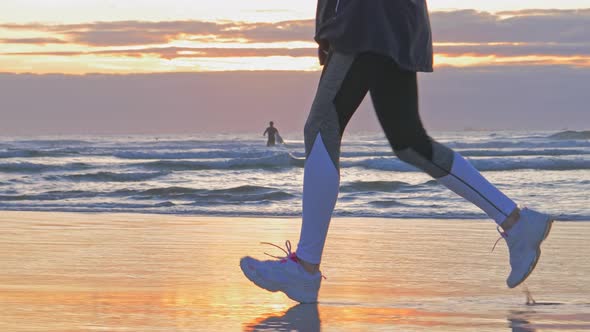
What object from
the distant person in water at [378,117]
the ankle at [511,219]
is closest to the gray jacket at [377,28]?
the distant person in water at [378,117]

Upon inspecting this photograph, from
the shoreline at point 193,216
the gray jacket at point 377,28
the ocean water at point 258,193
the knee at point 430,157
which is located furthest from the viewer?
the ocean water at point 258,193

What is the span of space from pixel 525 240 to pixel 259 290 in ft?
2.89

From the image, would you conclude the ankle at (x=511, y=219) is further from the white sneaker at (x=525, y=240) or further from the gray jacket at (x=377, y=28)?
the gray jacket at (x=377, y=28)

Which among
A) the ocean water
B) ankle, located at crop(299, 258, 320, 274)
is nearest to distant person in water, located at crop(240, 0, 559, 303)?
ankle, located at crop(299, 258, 320, 274)

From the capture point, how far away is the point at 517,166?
19078 millimetres

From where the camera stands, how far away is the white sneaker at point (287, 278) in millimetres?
3033

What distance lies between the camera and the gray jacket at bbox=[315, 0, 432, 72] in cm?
296

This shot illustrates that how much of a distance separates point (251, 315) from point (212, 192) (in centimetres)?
851

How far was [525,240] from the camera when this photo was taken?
319 centimetres

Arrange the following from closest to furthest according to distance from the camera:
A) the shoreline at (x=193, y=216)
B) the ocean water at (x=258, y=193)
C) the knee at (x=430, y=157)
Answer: the knee at (x=430, y=157)
the shoreline at (x=193, y=216)
the ocean water at (x=258, y=193)

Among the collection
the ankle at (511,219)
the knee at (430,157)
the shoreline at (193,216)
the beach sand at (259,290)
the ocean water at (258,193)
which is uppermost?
the knee at (430,157)

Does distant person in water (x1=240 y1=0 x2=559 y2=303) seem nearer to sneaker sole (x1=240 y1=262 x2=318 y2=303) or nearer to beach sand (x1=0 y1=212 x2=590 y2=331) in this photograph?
sneaker sole (x1=240 y1=262 x2=318 y2=303)

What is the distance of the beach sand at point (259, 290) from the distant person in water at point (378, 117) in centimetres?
12

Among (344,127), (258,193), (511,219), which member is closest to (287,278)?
(344,127)
